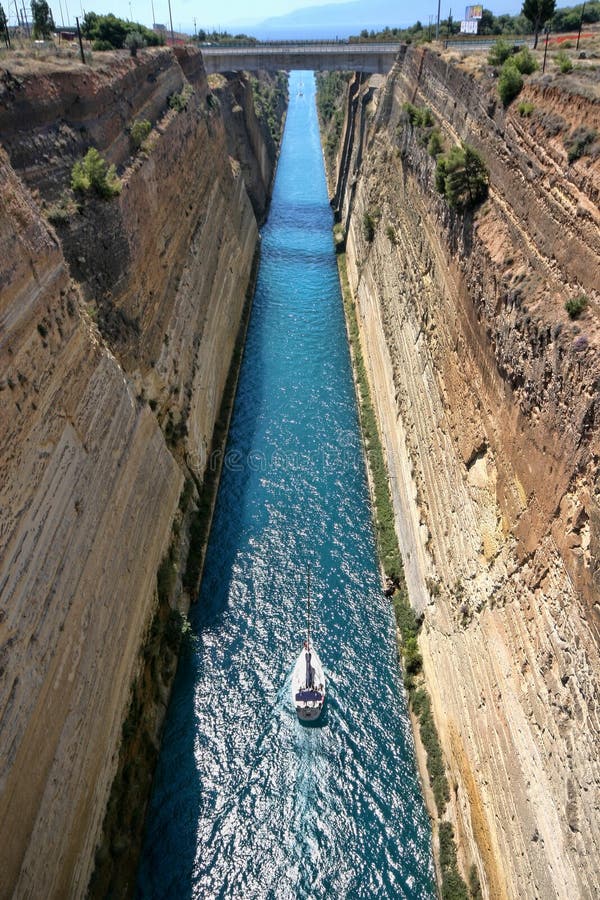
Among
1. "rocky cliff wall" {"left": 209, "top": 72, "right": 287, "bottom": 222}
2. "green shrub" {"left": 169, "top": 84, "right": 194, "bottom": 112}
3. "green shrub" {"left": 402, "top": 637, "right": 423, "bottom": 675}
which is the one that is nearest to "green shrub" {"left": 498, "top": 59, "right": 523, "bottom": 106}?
"green shrub" {"left": 402, "top": 637, "right": 423, "bottom": 675}

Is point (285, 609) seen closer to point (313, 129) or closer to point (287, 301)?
point (287, 301)

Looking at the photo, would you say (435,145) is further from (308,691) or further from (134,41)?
(308,691)

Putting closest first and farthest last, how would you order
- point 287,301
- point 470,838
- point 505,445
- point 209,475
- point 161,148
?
point 470,838, point 505,445, point 209,475, point 161,148, point 287,301

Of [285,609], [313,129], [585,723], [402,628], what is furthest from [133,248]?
[313,129]

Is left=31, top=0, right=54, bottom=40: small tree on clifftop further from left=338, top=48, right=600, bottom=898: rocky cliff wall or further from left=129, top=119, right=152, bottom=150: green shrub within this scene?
left=338, top=48, right=600, bottom=898: rocky cliff wall

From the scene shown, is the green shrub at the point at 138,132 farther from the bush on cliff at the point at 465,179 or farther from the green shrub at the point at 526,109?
the green shrub at the point at 526,109

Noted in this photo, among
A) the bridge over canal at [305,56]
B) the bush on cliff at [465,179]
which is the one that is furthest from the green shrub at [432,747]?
the bridge over canal at [305,56]

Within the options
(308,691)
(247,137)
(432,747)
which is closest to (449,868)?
(432,747)

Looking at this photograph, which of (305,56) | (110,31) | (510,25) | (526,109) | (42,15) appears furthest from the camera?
(510,25)
